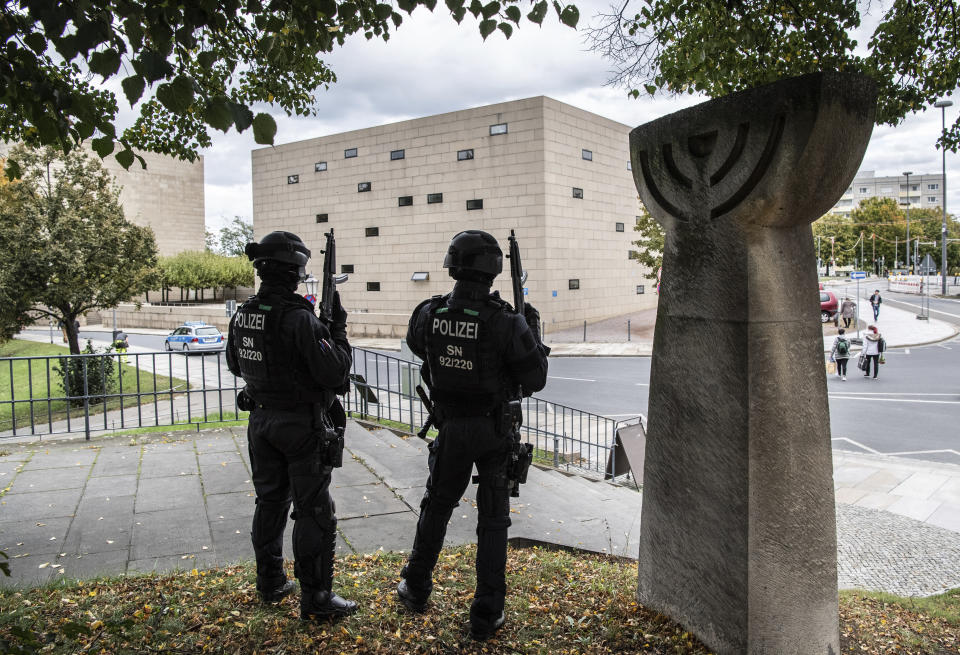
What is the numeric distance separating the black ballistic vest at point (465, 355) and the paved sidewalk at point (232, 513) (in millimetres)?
1854

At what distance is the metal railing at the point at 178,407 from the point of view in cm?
807

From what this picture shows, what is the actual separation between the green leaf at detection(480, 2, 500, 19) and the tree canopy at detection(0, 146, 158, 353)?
51.5 feet

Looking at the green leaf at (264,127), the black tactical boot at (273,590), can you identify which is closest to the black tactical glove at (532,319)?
the green leaf at (264,127)

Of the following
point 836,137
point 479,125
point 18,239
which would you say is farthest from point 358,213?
point 836,137

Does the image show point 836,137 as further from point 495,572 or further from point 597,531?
point 597,531

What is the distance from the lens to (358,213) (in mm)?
34500

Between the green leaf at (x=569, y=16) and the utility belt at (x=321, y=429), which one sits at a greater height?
the green leaf at (x=569, y=16)

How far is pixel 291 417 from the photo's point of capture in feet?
11.5

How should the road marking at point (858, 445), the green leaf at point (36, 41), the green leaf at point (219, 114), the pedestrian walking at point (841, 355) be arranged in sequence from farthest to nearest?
the pedestrian walking at point (841, 355)
the road marking at point (858, 445)
the green leaf at point (36, 41)
the green leaf at point (219, 114)

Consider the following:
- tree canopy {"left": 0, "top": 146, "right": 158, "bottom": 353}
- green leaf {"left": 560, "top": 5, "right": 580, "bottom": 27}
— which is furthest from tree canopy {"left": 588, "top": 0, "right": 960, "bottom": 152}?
tree canopy {"left": 0, "top": 146, "right": 158, "bottom": 353}

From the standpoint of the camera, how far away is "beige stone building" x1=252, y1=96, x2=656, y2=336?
29812mm

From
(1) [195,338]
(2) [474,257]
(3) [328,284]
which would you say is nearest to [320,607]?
(3) [328,284]

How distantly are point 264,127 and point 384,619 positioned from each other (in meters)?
2.66

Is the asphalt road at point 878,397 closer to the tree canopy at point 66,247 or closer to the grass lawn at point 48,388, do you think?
the grass lawn at point 48,388
